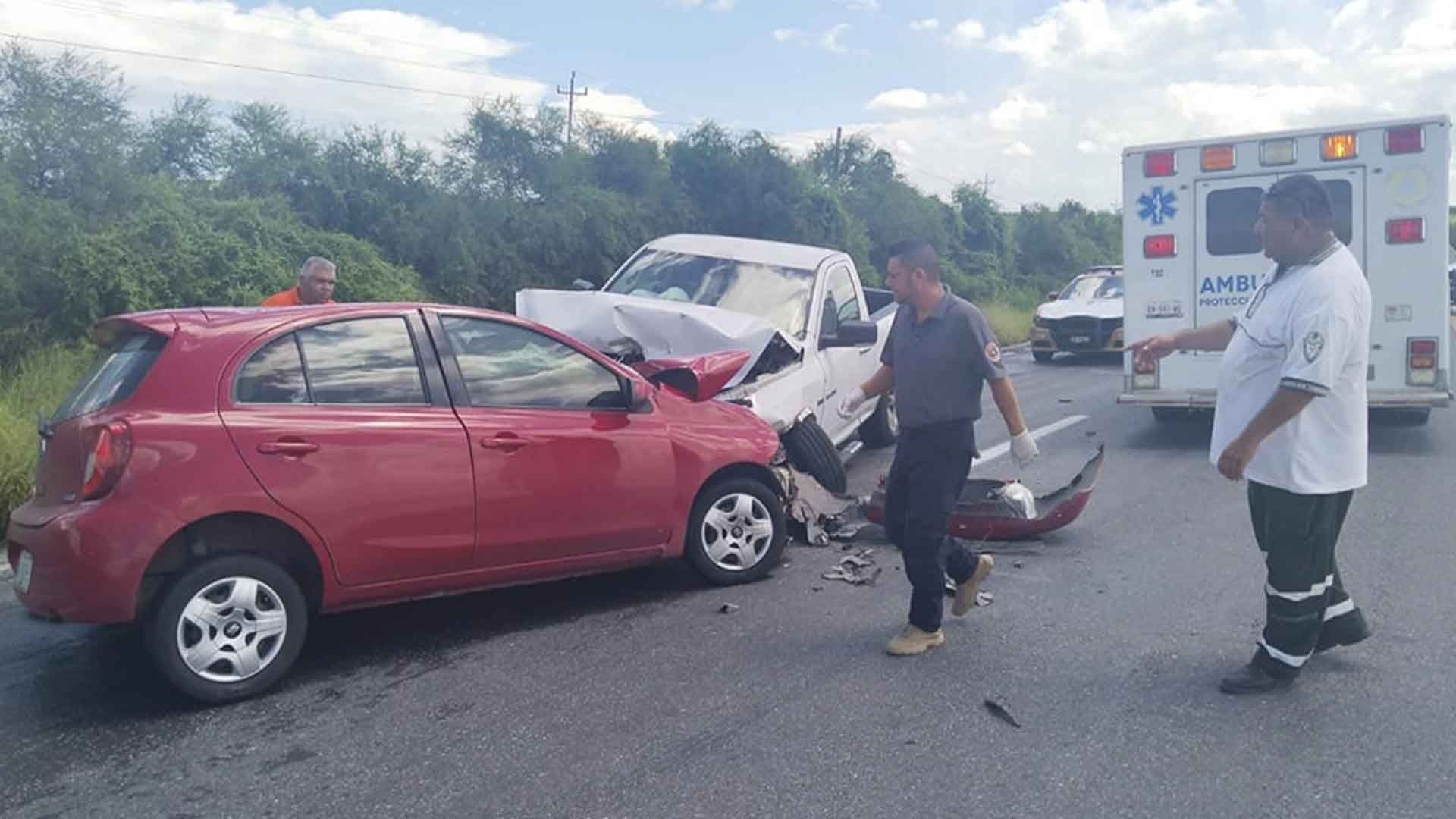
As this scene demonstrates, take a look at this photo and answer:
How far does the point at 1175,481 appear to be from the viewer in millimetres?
9328

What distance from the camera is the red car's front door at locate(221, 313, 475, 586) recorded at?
4871mm

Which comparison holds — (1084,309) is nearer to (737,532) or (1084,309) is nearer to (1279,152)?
(1279,152)

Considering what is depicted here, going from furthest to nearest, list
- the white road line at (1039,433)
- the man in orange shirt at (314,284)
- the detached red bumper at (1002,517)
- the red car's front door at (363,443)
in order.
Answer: the white road line at (1039,433) < the man in orange shirt at (314,284) < the detached red bumper at (1002,517) < the red car's front door at (363,443)

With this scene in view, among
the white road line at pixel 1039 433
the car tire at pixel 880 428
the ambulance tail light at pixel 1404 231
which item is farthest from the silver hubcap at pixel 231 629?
the ambulance tail light at pixel 1404 231

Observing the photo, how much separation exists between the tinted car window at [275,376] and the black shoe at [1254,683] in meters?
3.84

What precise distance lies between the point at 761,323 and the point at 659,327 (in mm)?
668

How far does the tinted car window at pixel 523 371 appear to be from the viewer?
555cm

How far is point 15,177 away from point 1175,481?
523 inches

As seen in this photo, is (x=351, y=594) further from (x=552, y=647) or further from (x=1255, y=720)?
(x=1255, y=720)

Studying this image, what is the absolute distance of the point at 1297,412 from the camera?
4406mm

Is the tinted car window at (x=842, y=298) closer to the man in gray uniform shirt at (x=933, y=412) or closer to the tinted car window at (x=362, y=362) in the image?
the man in gray uniform shirt at (x=933, y=412)

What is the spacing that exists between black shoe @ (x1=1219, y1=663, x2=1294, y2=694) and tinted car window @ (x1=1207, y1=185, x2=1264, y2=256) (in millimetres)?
6739

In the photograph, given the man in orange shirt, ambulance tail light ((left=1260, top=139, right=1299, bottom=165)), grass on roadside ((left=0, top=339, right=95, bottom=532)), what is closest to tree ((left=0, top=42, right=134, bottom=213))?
grass on roadside ((left=0, top=339, right=95, bottom=532))

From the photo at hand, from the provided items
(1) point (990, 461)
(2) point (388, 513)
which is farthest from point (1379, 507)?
(2) point (388, 513)
